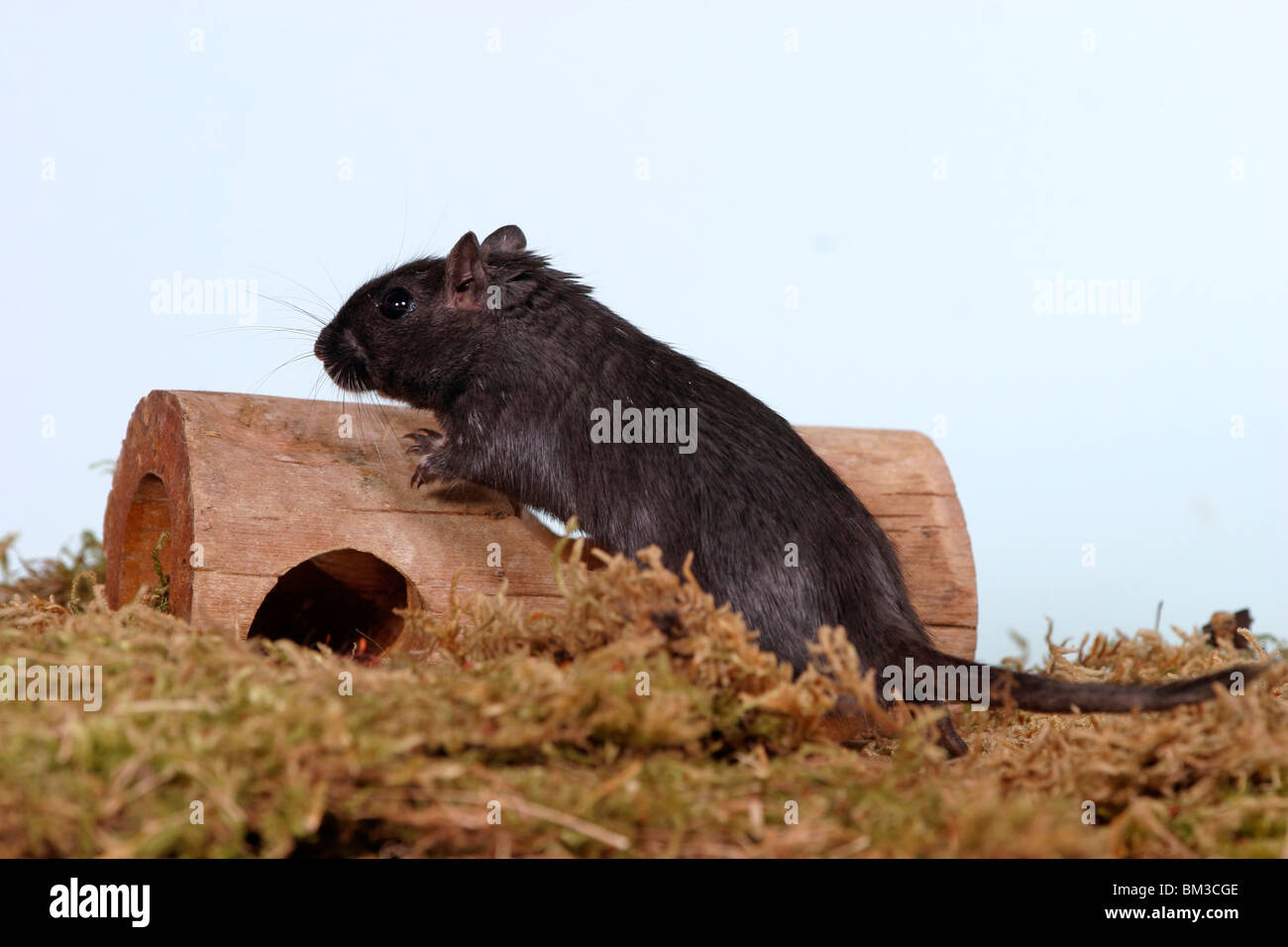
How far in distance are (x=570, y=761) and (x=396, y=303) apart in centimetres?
280

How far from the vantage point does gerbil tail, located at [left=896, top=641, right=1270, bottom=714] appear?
346cm

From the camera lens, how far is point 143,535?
5.18m

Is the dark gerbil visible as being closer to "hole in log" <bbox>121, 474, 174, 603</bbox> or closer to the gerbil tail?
the gerbil tail

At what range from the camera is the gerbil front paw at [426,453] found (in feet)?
15.9

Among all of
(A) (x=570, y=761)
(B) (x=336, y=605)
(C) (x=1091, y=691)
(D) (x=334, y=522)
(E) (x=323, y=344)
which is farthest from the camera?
(B) (x=336, y=605)

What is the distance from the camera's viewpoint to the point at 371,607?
554 cm

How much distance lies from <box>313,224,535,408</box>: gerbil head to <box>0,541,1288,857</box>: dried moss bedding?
4.89 feet

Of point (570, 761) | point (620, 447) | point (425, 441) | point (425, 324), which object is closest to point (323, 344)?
point (425, 324)

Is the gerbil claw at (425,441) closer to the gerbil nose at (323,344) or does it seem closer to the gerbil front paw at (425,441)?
the gerbil front paw at (425,441)

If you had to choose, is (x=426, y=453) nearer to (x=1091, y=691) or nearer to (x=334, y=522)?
(x=334, y=522)

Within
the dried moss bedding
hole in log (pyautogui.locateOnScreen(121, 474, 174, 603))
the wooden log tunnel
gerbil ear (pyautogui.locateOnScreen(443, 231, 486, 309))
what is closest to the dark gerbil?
gerbil ear (pyautogui.locateOnScreen(443, 231, 486, 309))
